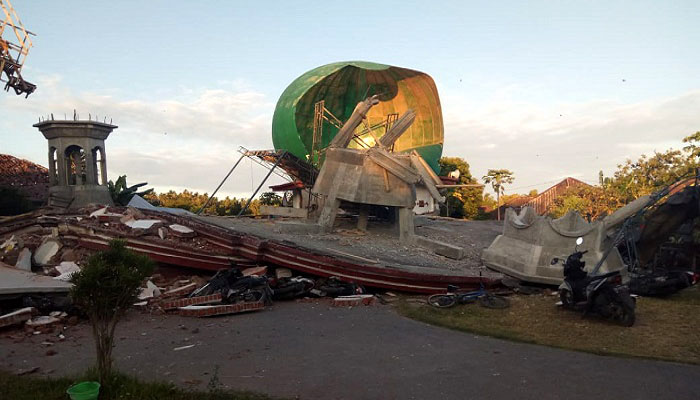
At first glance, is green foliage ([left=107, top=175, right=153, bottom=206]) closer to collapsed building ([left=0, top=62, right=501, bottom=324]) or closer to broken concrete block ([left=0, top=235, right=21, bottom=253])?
collapsed building ([left=0, top=62, right=501, bottom=324])

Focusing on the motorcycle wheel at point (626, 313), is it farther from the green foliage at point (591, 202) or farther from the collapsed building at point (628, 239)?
the green foliage at point (591, 202)

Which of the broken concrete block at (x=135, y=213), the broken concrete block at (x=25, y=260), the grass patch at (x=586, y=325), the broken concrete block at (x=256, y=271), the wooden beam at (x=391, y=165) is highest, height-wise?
the wooden beam at (x=391, y=165)

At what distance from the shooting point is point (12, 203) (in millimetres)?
22750

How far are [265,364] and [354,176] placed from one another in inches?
545

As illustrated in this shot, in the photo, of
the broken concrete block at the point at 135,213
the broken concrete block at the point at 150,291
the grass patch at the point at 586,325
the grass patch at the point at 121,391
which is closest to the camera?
the grass patch at the point at 121,391

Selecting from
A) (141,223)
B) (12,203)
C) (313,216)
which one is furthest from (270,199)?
(141,223)

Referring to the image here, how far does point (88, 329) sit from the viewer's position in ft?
30.0

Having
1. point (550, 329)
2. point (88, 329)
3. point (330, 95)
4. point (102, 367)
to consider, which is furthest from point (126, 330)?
point (330, 95)

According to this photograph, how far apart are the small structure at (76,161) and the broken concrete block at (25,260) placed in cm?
1113

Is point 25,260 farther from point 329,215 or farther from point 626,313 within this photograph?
point 626,313

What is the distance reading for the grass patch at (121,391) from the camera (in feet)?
17.7

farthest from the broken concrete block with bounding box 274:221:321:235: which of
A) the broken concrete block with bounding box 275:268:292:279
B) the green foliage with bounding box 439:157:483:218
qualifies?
the green foliage with bounding box 439:157:483:218

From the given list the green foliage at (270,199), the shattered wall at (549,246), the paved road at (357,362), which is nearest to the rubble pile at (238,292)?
the paved road at (357,362)

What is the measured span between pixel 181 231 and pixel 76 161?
13.9m
